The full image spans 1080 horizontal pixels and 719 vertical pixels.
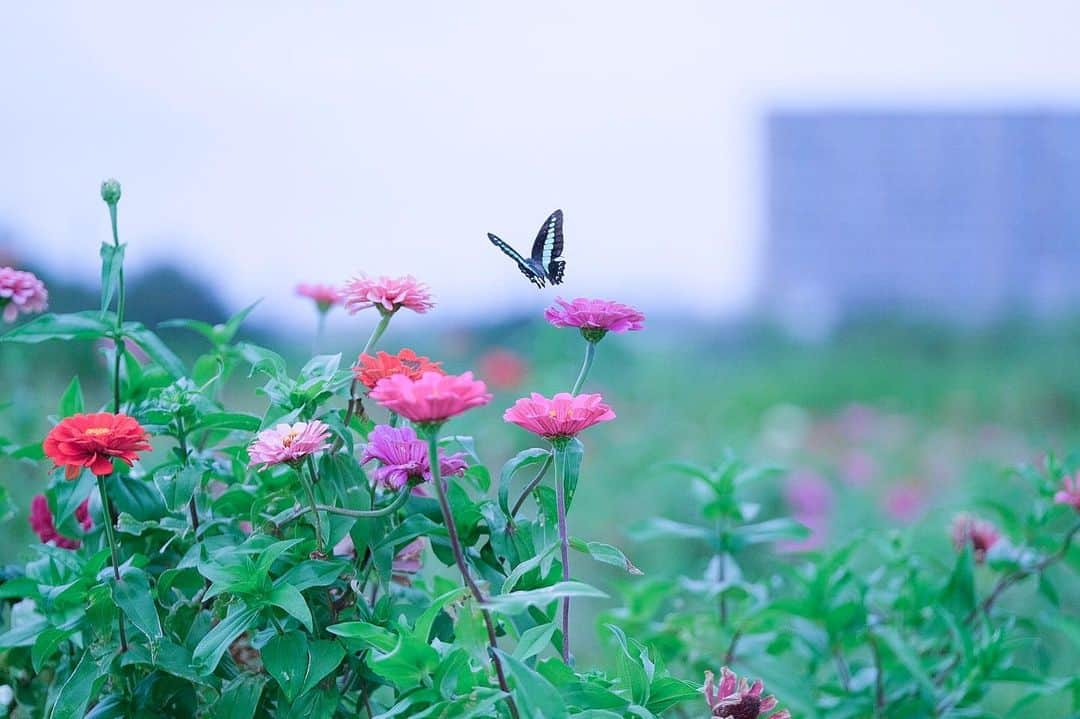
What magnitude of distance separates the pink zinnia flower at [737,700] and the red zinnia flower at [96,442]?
15.4 inches

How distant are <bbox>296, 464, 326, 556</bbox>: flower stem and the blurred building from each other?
6.49 metres

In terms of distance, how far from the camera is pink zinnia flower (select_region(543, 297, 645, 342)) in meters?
0.70

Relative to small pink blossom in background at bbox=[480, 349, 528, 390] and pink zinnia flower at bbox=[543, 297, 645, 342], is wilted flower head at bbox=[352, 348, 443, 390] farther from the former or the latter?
small pink blossom in background at bbox=[480, 349, 528, 390]

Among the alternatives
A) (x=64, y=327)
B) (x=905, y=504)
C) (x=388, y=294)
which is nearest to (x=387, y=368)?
(x=388, y=294)

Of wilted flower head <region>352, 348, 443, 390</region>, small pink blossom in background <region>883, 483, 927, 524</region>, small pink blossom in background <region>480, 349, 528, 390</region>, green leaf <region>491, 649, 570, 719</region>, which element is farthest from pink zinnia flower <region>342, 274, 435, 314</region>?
small pink blossom in background <region>883, 483, 927, 524</region>

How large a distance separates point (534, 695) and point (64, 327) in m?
0.45

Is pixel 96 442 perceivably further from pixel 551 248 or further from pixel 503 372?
pixel 503 372

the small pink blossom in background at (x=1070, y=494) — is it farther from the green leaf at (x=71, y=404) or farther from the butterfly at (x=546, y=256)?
the green leaf at (x=71, y=404)

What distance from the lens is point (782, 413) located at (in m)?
3.49

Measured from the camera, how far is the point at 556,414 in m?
0.64

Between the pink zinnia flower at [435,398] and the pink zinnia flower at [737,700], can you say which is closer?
the pink zinnia flower at [435,398]

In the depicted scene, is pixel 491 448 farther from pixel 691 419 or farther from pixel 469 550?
pixel 469 550

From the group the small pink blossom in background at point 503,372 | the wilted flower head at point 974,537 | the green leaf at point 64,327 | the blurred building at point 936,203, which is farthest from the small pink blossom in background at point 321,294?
the blurred building at point 936,203

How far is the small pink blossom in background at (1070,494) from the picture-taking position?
0.94m
